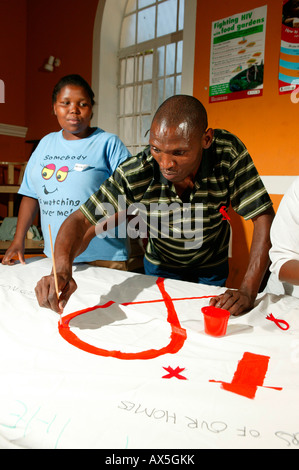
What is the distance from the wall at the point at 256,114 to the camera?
2.85m

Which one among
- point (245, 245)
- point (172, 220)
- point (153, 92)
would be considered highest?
point (153, 92)

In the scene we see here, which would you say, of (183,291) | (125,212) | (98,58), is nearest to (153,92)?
(98,58)

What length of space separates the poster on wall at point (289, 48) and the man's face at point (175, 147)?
1.84 m

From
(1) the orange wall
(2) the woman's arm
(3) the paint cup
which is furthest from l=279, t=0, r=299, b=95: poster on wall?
(1) the orange wall

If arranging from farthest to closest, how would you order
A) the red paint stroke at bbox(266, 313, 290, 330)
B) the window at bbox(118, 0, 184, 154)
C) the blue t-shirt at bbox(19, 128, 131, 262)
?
1. the window at bbox(118, 0, 184, 154)
2. the blue t-shirt at bbox(19, 128, 131, 262)
3. the red paint stroke at bbox(266, 313, 290, 330)

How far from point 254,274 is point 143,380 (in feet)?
2.26

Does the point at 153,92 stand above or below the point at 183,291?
above

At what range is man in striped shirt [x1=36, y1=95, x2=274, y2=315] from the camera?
4.30 ft

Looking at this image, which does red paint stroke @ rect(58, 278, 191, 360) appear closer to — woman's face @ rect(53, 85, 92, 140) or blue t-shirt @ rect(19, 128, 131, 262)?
blue t-shirt @ rect(19, 128, 131, 262)

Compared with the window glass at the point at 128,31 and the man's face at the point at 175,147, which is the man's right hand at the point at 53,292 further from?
the window glass at the point at 128,31

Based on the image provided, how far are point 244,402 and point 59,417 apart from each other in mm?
350

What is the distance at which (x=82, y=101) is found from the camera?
190 cm

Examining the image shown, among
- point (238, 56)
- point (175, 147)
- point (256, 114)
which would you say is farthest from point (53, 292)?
point (238, 56)
